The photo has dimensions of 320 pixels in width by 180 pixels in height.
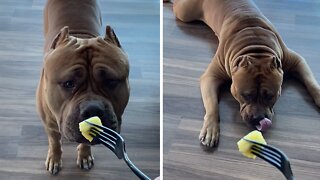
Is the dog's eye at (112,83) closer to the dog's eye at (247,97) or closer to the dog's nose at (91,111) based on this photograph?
A: the dog's nose at (91,111)

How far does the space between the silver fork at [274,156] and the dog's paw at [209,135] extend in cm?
46

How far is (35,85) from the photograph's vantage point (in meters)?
2.10

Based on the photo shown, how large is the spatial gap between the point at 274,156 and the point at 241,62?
56 centimetres

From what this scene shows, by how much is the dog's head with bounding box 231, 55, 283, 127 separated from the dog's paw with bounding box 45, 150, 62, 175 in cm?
63

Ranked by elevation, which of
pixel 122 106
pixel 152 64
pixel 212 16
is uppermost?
pixel 122 106

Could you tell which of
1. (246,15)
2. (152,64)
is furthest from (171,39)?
(246,15)

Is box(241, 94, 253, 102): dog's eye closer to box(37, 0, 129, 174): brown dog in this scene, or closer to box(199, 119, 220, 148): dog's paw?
box(199, 119, 220, 148): dog's paw

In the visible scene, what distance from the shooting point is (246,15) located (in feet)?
6.66

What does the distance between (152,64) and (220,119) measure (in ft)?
1.55

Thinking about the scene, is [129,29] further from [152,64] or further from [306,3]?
[306,3]

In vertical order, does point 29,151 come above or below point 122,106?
below

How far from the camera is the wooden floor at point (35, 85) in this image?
1810 mm

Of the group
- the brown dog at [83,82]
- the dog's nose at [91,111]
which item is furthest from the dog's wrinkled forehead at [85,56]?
the dog's nose at [91,111]

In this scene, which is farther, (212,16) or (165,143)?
(212,16)
